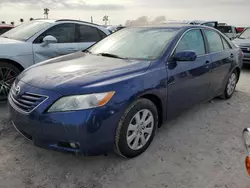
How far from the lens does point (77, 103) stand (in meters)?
2.45

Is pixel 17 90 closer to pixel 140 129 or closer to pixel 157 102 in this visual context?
pixel 140 129

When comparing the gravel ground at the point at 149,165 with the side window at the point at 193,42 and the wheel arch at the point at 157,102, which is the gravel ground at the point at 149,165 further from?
the side window at the point at 193,42

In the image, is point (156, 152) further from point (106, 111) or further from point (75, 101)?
point (75, 101)

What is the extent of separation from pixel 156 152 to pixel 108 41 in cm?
189

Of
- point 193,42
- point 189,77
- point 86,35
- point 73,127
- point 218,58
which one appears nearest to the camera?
point 73,127

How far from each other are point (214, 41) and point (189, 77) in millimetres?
1321

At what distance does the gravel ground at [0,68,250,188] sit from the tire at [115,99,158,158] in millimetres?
136

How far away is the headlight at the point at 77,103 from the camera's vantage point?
245 cm

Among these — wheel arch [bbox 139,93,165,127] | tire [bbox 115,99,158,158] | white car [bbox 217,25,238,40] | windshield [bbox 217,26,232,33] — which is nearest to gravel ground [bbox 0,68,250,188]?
tire [bbox 115,99,158,158]

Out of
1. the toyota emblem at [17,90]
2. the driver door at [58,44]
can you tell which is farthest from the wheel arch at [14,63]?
the toyota emblem at [17,90]

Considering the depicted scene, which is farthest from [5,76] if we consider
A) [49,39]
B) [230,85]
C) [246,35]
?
[246,35]

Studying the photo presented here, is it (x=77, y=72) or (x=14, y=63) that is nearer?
(x=77, y=72)

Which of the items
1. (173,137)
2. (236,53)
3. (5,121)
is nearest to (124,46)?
(173,137)

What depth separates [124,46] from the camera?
3652 mm
